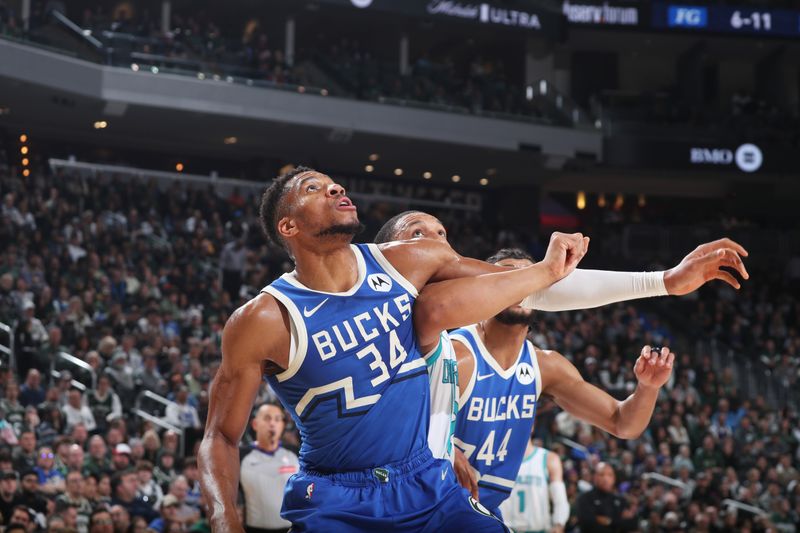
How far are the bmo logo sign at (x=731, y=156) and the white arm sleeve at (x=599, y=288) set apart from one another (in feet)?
82.7

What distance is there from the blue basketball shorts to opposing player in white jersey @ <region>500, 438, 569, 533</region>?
4.56m

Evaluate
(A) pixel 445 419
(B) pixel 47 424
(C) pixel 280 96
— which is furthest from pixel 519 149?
(A) pixel 445 419

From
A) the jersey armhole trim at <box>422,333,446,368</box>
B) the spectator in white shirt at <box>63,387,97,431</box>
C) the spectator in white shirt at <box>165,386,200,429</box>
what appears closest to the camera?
the jersey armhole trim at <box>422,333,446,368</box>

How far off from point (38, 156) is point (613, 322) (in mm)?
12960

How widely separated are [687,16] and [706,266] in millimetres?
27294

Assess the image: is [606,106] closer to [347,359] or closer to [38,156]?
[38,156]

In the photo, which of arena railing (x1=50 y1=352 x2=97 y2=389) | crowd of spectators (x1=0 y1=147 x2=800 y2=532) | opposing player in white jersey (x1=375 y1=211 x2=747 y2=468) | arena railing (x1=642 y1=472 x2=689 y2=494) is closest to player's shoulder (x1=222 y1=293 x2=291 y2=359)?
opposing player in white jersey (x1=375 y1=211 x2=747 y2=468)

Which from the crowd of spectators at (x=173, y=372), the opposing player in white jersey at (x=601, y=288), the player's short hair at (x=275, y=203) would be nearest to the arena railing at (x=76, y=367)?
the crowd of spectators at (x=173, y=372)

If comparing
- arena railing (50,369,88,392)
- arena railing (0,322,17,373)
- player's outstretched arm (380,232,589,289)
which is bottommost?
arena railing (50,369,88,392)

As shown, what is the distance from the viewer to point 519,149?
1032 inches

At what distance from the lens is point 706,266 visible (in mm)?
4027

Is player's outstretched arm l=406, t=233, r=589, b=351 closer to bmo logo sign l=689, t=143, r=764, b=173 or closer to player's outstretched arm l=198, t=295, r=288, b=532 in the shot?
player's outstretched arm l=198, t=295, r=288, b=532

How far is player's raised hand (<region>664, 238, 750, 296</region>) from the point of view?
158 inches

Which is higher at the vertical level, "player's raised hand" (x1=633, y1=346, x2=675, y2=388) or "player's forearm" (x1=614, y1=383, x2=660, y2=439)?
"player's raised hand" (x1=633, y1=346, x2=675, y2=388)
